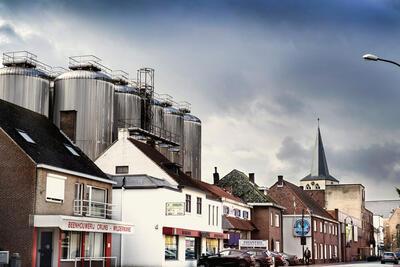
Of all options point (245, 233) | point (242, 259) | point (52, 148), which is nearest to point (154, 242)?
point (242, 259)

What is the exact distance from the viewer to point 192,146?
70312 mm

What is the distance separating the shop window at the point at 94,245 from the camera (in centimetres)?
3853

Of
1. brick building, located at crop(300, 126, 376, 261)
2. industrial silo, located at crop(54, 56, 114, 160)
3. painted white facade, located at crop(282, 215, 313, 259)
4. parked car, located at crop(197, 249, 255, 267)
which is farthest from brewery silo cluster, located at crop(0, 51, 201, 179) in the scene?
brick building, located at crop(300, 126, 376, 261)

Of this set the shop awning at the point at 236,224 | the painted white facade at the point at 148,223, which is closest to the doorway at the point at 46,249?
the painted white facade at the point at 148,223

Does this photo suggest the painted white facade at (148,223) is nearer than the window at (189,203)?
Yes

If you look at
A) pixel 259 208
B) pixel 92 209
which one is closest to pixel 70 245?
pixel 92 209

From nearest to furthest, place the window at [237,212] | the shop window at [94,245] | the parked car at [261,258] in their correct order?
the shop window at [94,245], the parked car at [261,258], the window at [237,212]

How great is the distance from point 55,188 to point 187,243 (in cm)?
1683

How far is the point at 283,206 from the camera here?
81875 mm

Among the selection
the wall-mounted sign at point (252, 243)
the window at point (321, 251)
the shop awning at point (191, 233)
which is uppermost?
the shop awning at point (191, 233)

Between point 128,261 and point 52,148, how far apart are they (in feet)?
35.3

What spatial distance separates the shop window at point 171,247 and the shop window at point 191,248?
209cm

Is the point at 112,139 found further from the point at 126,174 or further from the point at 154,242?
the point at 154,242

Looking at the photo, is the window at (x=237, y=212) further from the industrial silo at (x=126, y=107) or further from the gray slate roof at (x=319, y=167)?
the gray slate roof at (x=319, y=167)
